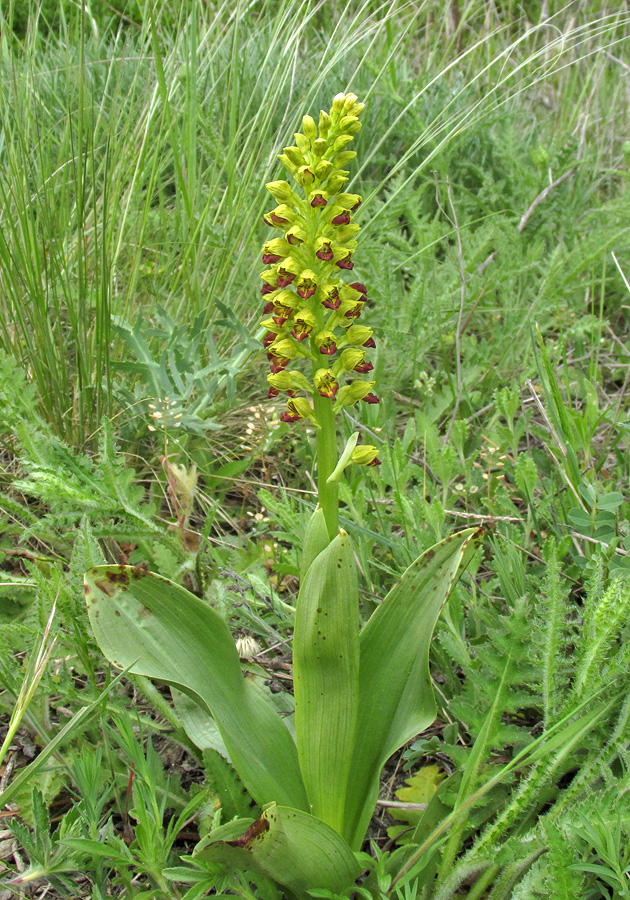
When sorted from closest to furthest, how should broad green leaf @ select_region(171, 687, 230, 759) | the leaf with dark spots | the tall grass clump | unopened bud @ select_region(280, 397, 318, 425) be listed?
the leaf with dark spots, unopened bud @ select_region(280, 397, 318, 425), broad green leaf @ select_region(171, 687, 230, 759), the tall grass clump

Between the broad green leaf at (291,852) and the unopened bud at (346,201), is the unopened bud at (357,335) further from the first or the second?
the broad green leaf at (291,852)

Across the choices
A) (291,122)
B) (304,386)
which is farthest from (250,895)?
(291,122)

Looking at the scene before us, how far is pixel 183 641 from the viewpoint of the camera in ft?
3.93

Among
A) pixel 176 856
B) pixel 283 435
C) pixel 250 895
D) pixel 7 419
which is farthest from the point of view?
pixel 283 435

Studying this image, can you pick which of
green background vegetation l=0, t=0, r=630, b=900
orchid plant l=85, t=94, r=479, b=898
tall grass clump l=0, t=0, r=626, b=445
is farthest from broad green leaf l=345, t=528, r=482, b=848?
tall grass clump l=0, t=0, r=626, b=445

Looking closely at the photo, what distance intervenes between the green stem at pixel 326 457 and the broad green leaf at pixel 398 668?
158 millimetres

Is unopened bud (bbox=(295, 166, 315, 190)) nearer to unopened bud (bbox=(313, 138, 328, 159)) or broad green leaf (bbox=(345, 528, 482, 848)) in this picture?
unopened bud (bbox=(313, 138, 328, 159))

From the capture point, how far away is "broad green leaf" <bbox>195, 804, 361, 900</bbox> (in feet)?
3.21

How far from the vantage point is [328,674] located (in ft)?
3.67

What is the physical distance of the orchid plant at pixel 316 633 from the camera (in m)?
1.08

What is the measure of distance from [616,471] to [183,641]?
1363 millimetres

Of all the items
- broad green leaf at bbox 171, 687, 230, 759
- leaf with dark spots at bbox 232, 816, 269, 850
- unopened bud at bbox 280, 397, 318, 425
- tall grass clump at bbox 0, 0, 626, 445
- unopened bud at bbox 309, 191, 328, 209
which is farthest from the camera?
tall grass clump at bbox 0, 0, 626, 445

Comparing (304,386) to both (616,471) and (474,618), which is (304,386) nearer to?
(474,618)

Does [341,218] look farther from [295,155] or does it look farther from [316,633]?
[316,633]
